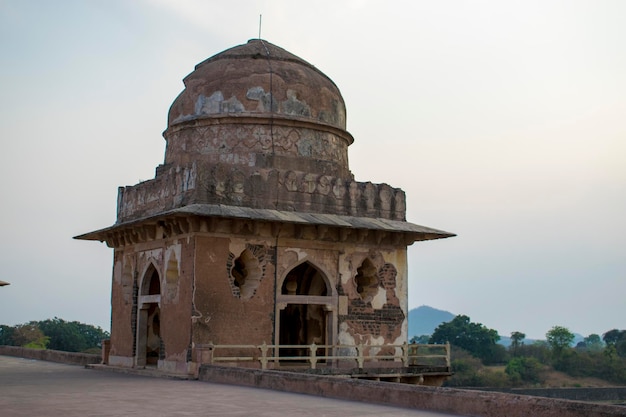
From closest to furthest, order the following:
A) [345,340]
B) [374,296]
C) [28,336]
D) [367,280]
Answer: [345,340] < [374,296] < [367,280] < [28,336]

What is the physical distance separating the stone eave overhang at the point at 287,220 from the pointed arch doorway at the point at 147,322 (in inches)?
59.0

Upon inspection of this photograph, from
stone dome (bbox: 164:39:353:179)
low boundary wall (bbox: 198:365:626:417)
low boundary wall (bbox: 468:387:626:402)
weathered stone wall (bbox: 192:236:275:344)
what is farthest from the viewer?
low boundary wall (bbox: 468:387:626:402)

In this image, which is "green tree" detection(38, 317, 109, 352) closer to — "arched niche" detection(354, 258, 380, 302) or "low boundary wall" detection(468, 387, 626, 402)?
"low boundary wall" detection(468, 387, 626, 402)

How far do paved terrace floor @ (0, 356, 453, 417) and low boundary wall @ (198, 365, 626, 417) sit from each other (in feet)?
0.89

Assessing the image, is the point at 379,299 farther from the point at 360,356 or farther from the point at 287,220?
the point at 287,220

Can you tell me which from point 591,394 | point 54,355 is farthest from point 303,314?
point 591,394

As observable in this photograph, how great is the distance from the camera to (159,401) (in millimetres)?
10945

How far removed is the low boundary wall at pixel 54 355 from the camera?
22.2 m

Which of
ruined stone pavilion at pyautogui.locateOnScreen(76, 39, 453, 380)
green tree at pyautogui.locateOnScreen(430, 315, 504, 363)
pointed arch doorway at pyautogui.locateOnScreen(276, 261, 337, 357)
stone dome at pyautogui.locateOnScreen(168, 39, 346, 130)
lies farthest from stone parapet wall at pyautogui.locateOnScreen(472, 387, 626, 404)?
green tree at pyautogui.locateOnScreen(430, 315, 504, 363)

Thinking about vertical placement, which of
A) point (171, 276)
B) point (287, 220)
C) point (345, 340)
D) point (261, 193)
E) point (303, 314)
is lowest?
point (345, 340)

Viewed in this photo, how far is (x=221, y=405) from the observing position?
10406 millimetres

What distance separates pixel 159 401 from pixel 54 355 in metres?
14.7

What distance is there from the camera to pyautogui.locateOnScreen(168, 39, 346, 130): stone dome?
19922mm

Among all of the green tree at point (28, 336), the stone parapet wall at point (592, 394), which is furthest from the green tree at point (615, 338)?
the green tree at point (28, 336)
